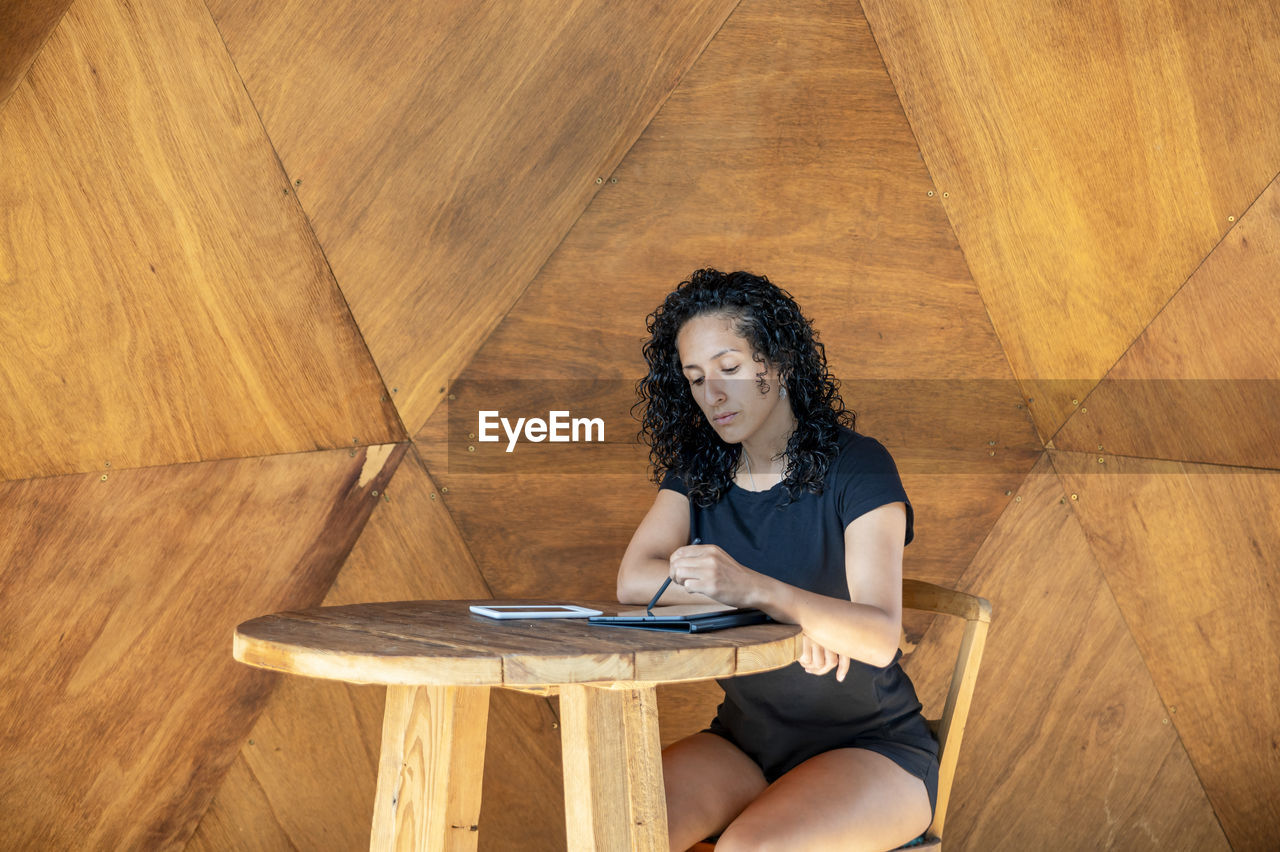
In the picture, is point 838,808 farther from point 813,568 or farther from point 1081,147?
point 1081,147

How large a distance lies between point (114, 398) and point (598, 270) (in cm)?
116

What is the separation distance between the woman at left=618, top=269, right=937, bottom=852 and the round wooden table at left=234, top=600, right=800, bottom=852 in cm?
16

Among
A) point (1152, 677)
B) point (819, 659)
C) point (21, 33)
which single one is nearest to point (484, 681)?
point (819, 659)

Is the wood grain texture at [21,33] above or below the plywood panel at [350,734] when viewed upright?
above

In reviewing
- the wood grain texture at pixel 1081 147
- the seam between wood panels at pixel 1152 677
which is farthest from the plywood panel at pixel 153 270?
the seam between wood panels at pixel 1152 677

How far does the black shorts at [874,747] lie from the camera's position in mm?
1875

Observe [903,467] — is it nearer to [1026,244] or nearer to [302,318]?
[1026,244]

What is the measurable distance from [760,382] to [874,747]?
680mm

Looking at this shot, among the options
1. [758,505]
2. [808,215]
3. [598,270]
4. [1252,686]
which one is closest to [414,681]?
[758,505]

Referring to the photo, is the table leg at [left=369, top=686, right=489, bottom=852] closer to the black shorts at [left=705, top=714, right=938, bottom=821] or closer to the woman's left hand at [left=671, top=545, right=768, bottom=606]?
the woman's left hand at [left=671, top=545, right=768, bottom=606]

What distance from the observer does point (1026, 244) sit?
289cm

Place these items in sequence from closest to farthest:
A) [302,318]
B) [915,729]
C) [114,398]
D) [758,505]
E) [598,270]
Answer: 1. [915,729]
2. [758,505]
3. [114,398]
4. [302,318]
5. [598,270]

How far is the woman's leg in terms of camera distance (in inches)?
72.1

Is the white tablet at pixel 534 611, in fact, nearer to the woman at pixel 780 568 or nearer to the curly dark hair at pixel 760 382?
the woman at pixel 780 568
